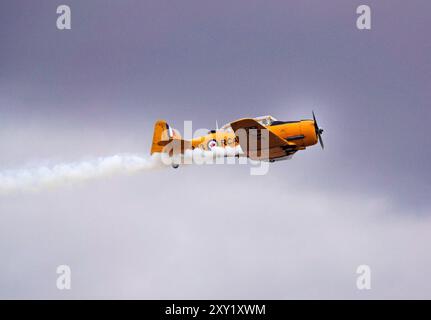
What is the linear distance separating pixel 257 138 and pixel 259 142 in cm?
39

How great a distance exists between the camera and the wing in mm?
39719

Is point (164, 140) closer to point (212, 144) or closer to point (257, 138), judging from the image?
point (212, 144)

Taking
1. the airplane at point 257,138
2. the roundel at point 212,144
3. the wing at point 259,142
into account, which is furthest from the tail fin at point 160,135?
the wing at point 259,142

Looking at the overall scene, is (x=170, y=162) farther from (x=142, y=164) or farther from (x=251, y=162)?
(x=251, y=162)

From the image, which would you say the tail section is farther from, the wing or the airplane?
the wing

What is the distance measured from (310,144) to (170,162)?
8.77 metres

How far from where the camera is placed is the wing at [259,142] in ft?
130

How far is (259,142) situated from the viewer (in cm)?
4103

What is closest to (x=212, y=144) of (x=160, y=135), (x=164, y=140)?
(x=164, y=140)

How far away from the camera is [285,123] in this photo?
41594 millimetres

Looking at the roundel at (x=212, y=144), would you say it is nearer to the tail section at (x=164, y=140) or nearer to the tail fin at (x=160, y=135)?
the tail section at (x=164, y=140)
